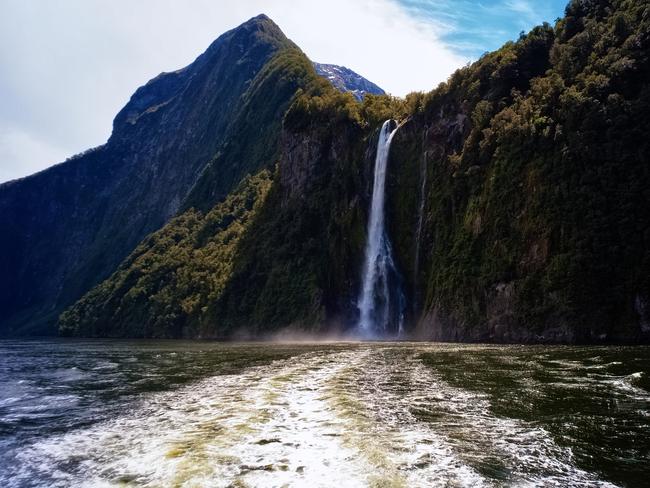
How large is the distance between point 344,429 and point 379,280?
176 feet

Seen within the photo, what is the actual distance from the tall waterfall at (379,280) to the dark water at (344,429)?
40.1 m

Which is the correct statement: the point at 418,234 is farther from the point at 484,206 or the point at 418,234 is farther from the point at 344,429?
the point at 344,429

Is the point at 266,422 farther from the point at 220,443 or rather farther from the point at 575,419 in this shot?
the point at 575,419

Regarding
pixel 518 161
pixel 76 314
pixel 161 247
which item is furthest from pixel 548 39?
pixel 76 314

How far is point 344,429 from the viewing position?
12.7 meters

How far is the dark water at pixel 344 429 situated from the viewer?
9711mm

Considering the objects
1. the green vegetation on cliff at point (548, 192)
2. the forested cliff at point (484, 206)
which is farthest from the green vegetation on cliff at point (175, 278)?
the green vegetation on cliff at point (548, 192)

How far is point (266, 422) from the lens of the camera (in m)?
13.6

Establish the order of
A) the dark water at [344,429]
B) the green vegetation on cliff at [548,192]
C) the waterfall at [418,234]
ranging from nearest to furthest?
the dark water at [344,429], the green vegetation on cliff at [548,192], the waterfall at [418,234]

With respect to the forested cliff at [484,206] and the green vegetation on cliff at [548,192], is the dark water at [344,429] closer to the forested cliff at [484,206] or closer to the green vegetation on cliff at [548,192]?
the green vegetation on cliff at [548,192]

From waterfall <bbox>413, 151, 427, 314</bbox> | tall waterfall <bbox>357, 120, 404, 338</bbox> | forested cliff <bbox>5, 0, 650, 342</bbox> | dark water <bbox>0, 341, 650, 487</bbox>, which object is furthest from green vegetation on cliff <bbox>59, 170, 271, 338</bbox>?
dark water <bbox>0, 341, 650, 487</bbox>

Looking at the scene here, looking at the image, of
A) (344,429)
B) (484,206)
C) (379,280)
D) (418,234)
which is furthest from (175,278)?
(344,429)

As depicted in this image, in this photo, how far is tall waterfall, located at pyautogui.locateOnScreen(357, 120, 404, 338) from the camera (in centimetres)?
6291

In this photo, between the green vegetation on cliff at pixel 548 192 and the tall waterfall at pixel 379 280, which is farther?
the tall waterfall at pixel 379 280
